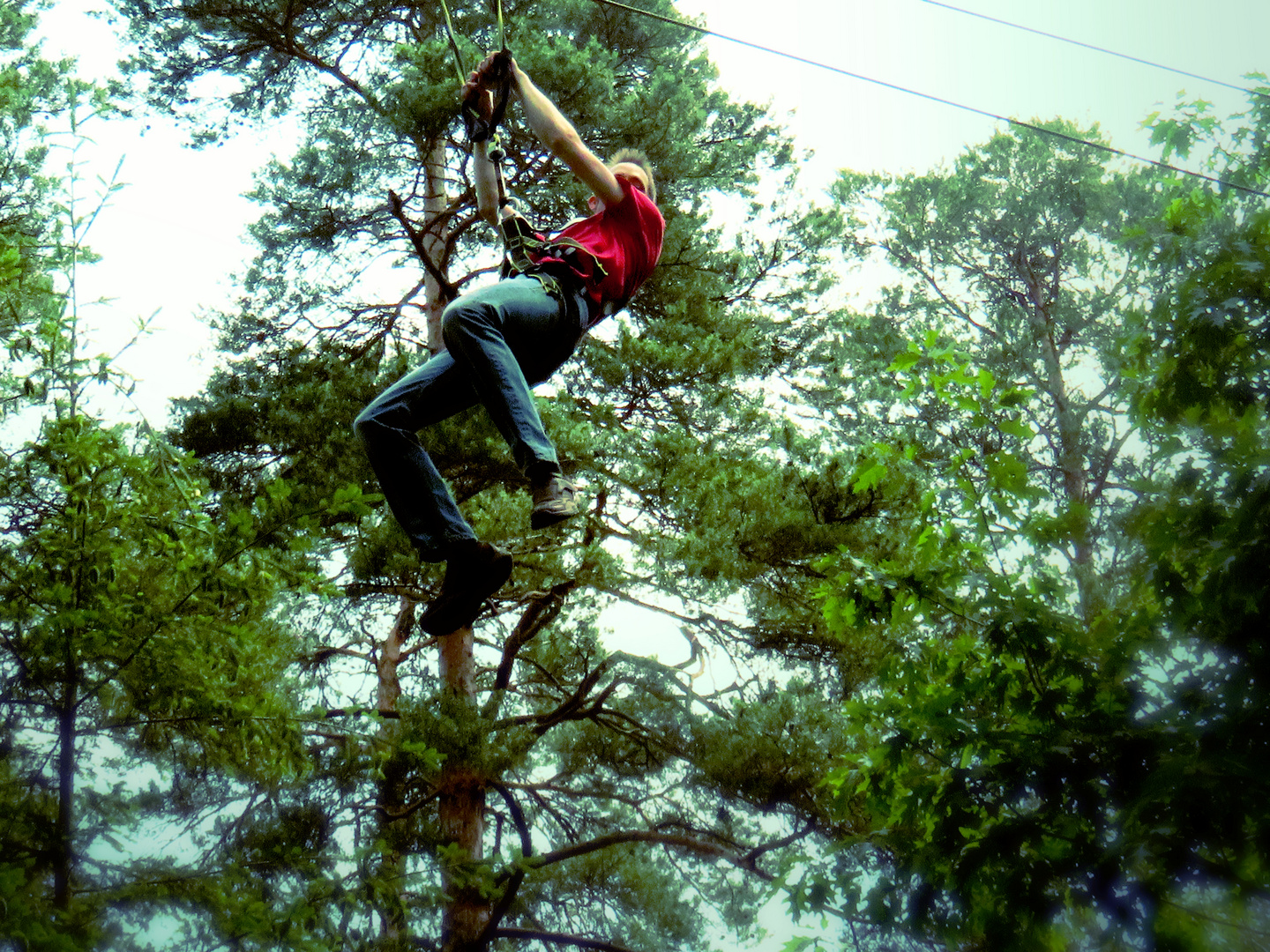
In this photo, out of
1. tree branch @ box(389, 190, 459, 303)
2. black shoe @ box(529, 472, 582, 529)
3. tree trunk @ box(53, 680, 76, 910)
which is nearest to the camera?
black shoe @ box(529, 472, 582, 529)

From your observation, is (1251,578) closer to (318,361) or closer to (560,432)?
(560,432)

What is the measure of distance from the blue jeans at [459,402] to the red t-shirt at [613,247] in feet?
0.54

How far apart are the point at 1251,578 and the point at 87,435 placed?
141 inches

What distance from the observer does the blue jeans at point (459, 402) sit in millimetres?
2695

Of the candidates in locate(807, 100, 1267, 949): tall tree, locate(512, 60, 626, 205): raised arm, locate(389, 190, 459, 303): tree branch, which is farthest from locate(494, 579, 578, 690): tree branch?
locate(512, 60, 626, 205): raised arm

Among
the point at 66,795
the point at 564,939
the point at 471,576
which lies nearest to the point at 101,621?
the point at 66,795

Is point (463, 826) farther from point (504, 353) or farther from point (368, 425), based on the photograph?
point (504, 353)

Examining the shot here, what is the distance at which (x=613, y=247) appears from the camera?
123 inches

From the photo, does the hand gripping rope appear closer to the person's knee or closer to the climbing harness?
the climbing harness

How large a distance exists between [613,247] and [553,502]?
3.17 ft

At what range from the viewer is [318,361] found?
7.80 metres

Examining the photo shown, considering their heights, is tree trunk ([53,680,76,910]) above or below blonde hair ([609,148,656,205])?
below

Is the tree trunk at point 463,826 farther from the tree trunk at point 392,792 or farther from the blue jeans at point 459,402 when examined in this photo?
the blue jeans at point 459,402

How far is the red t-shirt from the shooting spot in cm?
305
